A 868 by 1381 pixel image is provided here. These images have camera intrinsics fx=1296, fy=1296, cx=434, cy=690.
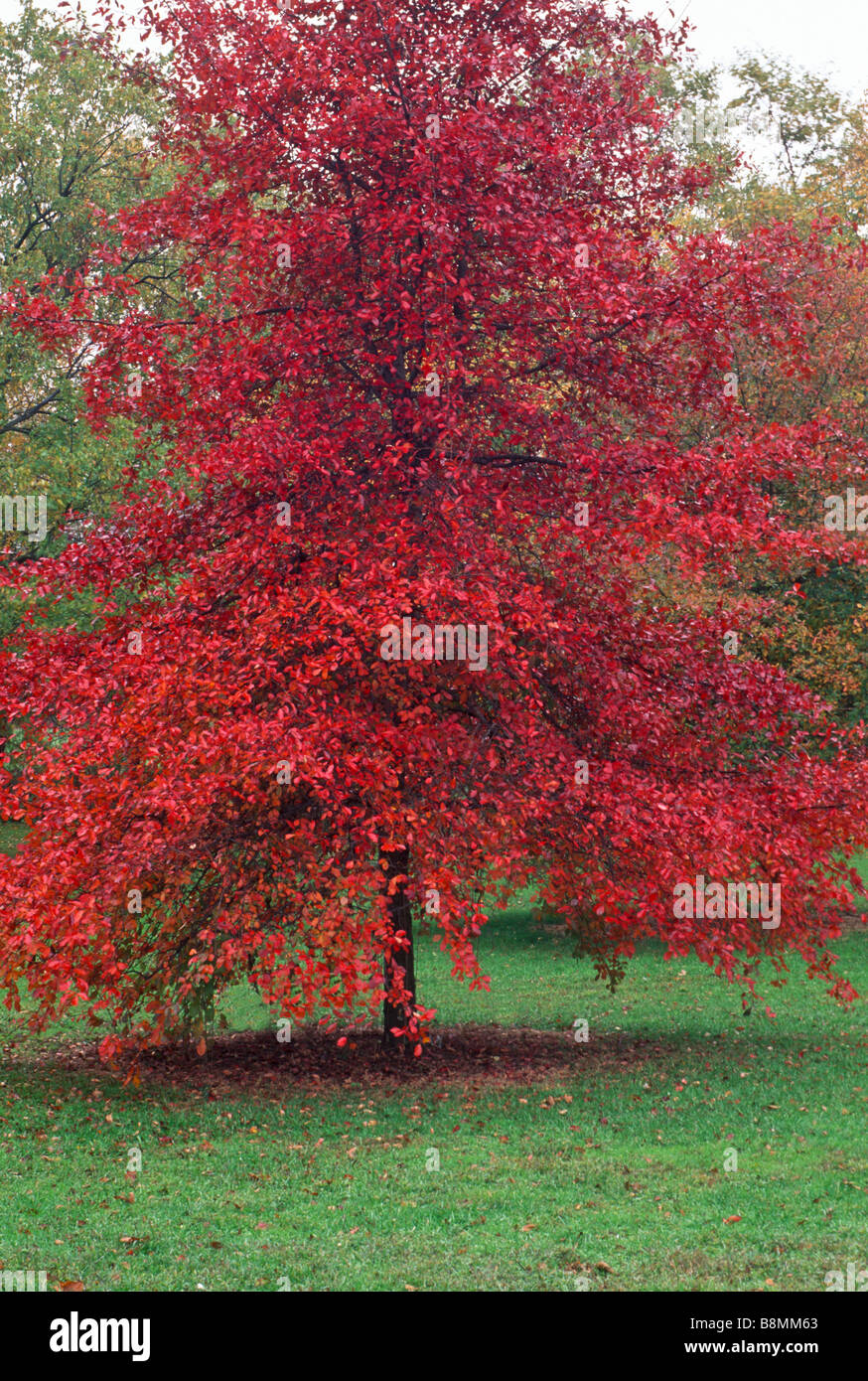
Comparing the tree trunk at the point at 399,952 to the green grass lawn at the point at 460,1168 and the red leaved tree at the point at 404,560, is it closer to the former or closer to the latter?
the red leaved tree at the point at 404,560

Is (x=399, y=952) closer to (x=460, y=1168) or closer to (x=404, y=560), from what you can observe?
(x=460, y=1168)

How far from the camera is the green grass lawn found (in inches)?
248

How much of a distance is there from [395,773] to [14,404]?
16125 millimetres

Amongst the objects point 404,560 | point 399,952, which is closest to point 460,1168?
point 399,952

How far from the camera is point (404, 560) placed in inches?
356

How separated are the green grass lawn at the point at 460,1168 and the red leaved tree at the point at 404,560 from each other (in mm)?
955

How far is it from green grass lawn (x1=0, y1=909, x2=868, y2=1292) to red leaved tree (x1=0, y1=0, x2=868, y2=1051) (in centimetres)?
95

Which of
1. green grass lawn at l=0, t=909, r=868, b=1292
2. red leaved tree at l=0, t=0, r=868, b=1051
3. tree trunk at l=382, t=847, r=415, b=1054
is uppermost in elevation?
red leaved tree at l=0, t=0, r=868, b=1051

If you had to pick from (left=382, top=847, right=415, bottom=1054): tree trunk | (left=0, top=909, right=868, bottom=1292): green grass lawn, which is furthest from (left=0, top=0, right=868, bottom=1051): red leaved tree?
(left=0, top=909, right=868, bottom=1292): green grass lawn

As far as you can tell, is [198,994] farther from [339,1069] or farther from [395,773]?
[395,773]

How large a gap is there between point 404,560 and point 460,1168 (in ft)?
13.2

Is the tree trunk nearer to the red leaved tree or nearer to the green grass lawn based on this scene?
the red leaved tree


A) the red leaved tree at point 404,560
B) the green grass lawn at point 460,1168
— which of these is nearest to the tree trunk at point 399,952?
the red leaved tree at point 404,560

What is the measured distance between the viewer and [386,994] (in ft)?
27.7
